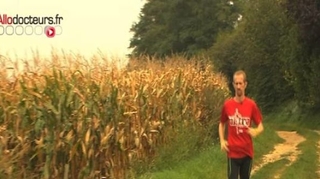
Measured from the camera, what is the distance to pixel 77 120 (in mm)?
10172

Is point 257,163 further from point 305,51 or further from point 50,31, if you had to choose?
point 305,51

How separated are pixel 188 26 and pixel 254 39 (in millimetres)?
23956

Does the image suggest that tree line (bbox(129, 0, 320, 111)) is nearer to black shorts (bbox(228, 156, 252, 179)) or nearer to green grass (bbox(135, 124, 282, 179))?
green grass (bbox(135, 124, 282, 179))

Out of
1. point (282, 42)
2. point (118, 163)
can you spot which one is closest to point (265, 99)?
point (282, 42)

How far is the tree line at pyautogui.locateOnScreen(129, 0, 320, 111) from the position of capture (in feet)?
98.6

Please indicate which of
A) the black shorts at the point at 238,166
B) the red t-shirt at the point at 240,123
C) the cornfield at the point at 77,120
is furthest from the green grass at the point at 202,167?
the red t-shirt at the point at 240,123

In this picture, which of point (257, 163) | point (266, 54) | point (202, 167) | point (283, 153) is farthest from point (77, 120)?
point (266, 54)

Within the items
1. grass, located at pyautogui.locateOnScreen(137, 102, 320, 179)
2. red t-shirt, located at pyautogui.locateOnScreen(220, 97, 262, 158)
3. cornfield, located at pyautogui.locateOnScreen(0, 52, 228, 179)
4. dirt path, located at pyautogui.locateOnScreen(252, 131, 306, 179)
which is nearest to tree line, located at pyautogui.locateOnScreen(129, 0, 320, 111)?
grass, located at pyautogui.locateOnScreen(137, 102, 320, 179)

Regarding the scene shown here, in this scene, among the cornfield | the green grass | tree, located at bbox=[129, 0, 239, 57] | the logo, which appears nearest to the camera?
the cornfield

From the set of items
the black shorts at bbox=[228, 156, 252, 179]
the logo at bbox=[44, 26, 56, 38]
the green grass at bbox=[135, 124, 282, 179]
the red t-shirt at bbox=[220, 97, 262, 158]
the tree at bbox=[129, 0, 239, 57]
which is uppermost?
the tree at bbox=[129, 0, 239, 57]

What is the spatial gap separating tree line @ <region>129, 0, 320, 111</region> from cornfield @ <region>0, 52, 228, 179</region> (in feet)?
14.4

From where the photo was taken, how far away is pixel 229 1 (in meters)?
69.4

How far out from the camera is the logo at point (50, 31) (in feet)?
39.4

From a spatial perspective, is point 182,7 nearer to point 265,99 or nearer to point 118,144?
point 265,99
